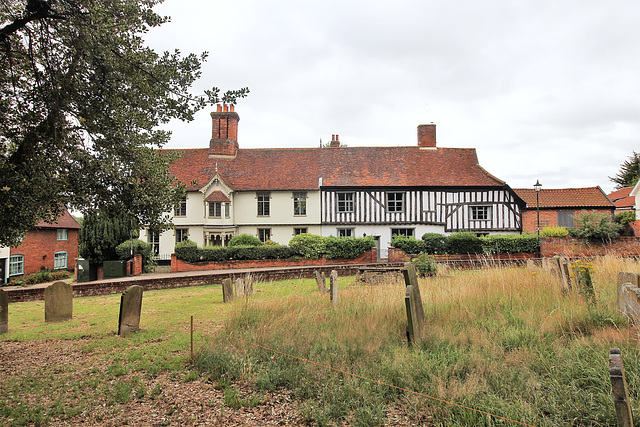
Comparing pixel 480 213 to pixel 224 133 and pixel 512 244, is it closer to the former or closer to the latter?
pixel 512 244

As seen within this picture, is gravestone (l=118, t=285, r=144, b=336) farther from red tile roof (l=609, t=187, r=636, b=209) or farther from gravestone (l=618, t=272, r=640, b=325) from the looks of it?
red tile roof (l=609, t=187, r=636, b=209)

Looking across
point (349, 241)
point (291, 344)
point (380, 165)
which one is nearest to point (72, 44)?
point (291, 344)

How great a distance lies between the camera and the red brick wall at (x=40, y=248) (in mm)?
30938

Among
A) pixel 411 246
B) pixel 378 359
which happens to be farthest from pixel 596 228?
pixel 378 359

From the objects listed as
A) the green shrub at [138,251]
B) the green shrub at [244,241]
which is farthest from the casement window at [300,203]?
the green shrub at [138,251]

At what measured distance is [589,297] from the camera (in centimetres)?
700

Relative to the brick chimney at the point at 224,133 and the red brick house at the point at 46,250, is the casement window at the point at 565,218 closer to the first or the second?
the brick chimney at the point at 224,133

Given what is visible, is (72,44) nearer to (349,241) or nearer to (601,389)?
(601,389)

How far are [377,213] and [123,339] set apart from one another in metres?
25.2

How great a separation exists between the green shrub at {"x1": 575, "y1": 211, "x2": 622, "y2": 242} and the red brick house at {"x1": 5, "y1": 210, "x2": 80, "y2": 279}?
114ft

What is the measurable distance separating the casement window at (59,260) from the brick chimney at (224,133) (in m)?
16.0

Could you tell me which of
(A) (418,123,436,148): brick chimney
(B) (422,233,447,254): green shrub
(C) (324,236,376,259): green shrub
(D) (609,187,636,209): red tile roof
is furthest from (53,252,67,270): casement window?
(D) (609,187,636,209): red tile roof

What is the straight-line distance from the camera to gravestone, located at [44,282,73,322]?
37.7 feet

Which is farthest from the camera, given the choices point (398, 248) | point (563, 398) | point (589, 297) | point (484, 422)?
point (398, 248)
